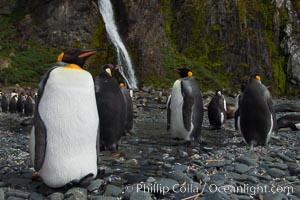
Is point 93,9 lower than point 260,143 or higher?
higher

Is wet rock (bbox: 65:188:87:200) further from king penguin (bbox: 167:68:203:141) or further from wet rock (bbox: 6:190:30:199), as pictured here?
king penguin (bbox: 167:68:203:141)

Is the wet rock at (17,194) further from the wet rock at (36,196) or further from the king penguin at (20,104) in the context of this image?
the king penguin at (20,104)

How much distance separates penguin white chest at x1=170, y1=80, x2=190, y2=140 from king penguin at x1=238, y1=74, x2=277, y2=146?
1.15 metres

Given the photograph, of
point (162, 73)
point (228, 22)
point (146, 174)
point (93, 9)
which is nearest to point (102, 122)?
point (146, 174)

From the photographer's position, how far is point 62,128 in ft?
12.8

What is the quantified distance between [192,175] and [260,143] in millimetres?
3004

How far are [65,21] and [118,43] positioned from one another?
4.23m

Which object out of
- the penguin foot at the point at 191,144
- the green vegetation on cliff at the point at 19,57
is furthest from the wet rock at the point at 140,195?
the green vegetation on cliff at the point at 19,57

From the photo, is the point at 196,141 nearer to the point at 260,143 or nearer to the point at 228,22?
the point at 260,143

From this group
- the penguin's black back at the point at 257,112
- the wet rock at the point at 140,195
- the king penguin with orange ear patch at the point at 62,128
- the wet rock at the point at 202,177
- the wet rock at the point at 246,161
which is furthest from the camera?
the penguin's black back at the point at 257,112

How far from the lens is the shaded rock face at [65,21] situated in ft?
85.8

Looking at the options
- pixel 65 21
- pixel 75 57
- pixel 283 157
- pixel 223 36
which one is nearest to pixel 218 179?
pixel 283 157

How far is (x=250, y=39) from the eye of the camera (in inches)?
1257

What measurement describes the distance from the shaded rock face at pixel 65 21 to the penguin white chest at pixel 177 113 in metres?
19.2
